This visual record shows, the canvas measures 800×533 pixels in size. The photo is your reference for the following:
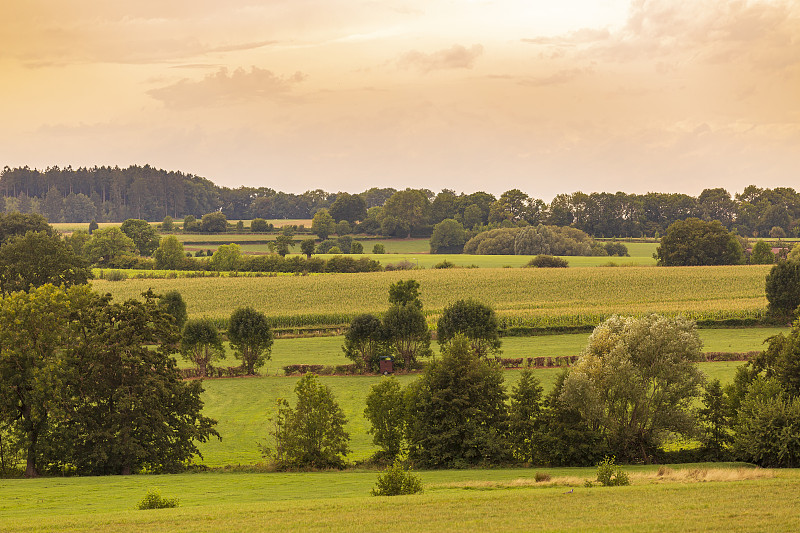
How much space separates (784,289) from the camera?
7600 centimetres

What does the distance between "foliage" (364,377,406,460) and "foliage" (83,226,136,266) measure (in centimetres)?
11137

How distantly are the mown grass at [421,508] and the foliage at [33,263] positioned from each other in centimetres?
5013

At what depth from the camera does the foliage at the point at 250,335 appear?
61.8m

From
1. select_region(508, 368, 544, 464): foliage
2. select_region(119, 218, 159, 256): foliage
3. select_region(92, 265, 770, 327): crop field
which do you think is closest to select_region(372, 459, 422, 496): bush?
select_region(508, 368, 544, 464): foliage

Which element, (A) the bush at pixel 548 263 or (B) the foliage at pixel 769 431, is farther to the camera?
(A) the bush at pixel 548 263

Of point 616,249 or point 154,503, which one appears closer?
point 154,503

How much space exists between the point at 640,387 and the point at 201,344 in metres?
35.9

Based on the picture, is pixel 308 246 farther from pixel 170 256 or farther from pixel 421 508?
pixel 421 508

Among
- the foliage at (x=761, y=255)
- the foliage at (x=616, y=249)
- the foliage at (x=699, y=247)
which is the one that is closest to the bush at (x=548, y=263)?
the foliage at (x=699, y=247)

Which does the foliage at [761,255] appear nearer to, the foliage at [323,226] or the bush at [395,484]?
the foliage at [323,226]

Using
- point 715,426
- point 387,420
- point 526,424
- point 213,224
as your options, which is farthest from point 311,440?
point 213,224

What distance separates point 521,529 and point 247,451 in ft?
81.5

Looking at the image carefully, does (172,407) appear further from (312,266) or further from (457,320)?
(312,266)

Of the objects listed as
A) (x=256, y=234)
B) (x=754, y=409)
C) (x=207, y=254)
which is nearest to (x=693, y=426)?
(x=754, y=409)
